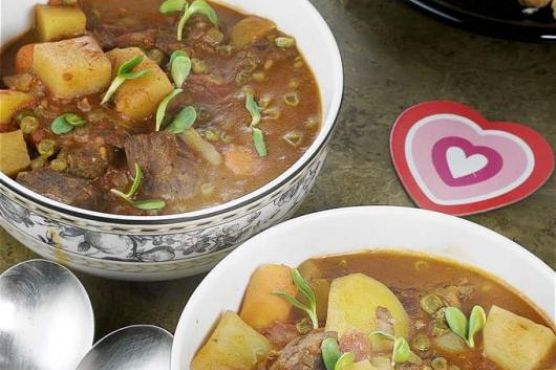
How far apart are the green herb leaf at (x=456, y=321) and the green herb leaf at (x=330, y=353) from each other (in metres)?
0.27

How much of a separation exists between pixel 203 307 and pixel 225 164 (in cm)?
45

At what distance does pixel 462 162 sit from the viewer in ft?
9.27

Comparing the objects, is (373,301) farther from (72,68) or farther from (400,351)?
(72,68)

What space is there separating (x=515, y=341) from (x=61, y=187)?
1068 mm

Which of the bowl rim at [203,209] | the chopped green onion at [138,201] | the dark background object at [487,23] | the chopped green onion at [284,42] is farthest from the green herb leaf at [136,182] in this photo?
the dark background object at [487,23]

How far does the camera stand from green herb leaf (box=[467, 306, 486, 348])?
210cm

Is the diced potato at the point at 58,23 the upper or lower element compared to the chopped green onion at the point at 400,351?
upper

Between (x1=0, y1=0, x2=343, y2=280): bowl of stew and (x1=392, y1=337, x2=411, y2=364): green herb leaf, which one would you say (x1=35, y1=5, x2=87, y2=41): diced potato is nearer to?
(x1=0, y1=0, x2=343, y2=280): bowl of stew

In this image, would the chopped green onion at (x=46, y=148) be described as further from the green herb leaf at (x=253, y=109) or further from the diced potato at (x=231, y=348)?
the diced potato at (x=231, y=348)

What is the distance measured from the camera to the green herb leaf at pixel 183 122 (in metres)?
2.39

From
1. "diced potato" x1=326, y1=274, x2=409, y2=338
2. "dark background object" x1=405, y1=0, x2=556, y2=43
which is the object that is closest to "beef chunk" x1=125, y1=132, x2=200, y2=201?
"diced potato" x1=326, y1=274, x2=409, y2=338

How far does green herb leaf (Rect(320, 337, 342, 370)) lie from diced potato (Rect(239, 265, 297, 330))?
16cm

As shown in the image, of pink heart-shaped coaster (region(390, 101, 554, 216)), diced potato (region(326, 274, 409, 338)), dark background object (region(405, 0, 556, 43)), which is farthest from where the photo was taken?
pink heart-shaped coaster (region(390, 101, 554, 216))

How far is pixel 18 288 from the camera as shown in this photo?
94.5 inches
